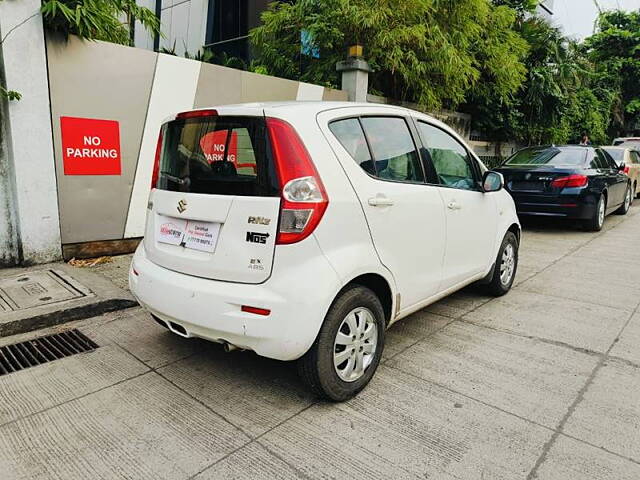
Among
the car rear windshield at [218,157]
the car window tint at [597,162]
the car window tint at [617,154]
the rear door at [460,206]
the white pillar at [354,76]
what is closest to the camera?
the car rear windshield at [218,157]

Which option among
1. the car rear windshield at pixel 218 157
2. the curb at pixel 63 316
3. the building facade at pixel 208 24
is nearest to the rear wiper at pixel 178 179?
the car rear windshield at pixel 218 157

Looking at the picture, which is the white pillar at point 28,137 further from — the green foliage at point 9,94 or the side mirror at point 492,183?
the side mirror at point 492,183

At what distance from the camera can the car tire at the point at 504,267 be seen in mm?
4441

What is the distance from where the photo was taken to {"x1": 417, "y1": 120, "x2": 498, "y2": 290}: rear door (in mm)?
3498

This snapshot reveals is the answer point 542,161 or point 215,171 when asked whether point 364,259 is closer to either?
point 215,171

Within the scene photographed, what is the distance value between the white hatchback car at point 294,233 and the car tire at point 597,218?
6063 millimetres

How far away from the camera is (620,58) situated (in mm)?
22391

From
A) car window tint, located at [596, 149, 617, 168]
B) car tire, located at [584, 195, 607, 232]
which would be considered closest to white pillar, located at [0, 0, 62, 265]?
car tire, located at [584, 195, 607, 232]

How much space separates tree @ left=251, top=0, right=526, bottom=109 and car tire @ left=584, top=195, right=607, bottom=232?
10.5 feet

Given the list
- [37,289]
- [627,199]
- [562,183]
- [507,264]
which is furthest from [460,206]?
[627,199]

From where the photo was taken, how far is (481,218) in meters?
3.95

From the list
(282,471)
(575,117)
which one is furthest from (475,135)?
(282,471)

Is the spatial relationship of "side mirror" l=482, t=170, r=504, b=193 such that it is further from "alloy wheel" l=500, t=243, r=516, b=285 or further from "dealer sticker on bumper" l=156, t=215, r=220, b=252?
"dealer sticker on bumper" l=156, t=215, r=220, b=252

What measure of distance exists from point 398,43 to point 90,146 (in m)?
5.12
